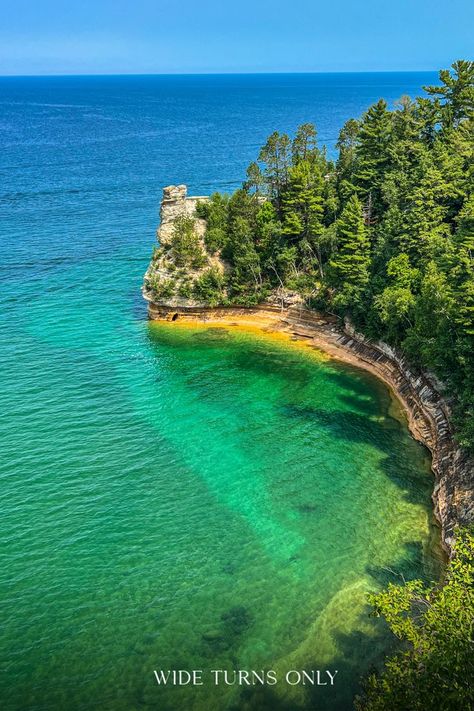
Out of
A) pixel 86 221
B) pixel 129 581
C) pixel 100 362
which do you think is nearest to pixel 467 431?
pixel 129 581

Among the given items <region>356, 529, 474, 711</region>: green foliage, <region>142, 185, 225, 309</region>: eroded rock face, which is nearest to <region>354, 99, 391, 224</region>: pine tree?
<region>142, 185, 225, 309</region>: eroded rock face

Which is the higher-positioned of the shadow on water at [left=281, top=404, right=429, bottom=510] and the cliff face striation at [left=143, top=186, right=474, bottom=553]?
the cliff face striation at [left=143, top=186, right=474, bottom=553]

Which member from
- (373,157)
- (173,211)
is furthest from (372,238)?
(173,211)

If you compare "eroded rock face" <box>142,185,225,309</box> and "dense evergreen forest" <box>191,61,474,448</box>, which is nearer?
"dense evergreen forest" <box>191,61,474,448</box>

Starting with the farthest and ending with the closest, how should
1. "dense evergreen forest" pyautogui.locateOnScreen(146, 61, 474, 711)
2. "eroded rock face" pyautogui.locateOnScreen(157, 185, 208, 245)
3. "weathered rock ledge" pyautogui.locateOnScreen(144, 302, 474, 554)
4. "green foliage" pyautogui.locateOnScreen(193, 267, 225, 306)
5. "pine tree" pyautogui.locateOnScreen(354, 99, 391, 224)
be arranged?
"eroded rock face" pyautogui.locateOnScreen(157, 185, 208, 245), "green foliage" pyautogui.locateOnScreen(193, 267, 225, 306), "pine tree" pyautogui.locateOnScreen(354, 99, 391, 224), "dense evergreen forest" pyautogui.locateOnScreen(146, 61, 474, 711), "weathered rock ledge" pyautogui.locateOnScreen(144, 302, 474, 554)

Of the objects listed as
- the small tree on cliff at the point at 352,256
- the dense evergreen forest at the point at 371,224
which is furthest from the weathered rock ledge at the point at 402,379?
the small tree on cliff at the point at 352,256

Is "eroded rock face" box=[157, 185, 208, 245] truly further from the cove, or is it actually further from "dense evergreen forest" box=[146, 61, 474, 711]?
the cove

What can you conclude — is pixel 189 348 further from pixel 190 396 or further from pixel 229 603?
pixel 229 603
